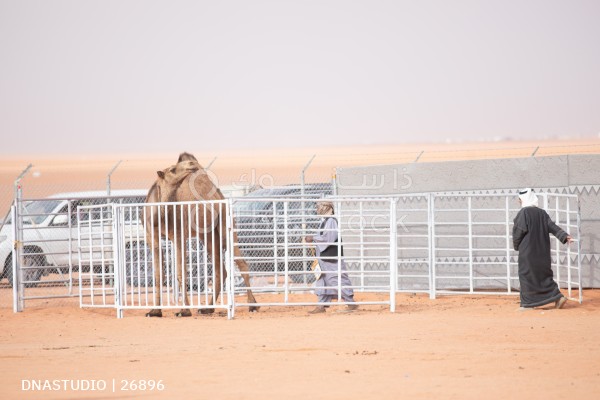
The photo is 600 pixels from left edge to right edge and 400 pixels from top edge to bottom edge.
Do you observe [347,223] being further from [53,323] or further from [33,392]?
[33,392]

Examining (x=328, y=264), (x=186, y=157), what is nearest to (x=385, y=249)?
(x=328, y=264)

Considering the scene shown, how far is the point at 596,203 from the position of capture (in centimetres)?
1758

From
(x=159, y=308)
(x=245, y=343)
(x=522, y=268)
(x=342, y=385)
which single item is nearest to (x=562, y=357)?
(x=342, y=385)

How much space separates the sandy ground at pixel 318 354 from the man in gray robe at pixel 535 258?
21 centimetres

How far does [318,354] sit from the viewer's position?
1045 cm

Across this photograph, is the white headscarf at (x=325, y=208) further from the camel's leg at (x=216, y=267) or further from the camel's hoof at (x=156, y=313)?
the camel's hoof at (x=156, y=313)

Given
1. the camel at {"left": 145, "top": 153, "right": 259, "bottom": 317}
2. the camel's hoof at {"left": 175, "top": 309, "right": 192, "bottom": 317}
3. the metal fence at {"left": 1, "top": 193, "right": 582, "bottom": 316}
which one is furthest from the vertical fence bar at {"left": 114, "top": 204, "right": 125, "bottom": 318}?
the camel's hoof at {"left": 175, "top": 309, "right": 192, "bottom": 317}

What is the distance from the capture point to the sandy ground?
27.9 feet

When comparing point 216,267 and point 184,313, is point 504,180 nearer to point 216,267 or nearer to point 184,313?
point 216,267

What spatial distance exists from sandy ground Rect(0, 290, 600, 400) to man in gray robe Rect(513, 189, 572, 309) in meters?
0.21

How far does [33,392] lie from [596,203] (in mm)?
11649

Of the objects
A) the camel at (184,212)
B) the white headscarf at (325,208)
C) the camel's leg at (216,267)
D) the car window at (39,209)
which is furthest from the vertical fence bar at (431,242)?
the car window at (39,209)

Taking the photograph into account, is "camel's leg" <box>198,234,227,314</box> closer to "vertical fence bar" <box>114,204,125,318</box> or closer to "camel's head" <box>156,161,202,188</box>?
"camel's head" <box>156,161,202,188</box>

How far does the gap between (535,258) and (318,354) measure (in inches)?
212
